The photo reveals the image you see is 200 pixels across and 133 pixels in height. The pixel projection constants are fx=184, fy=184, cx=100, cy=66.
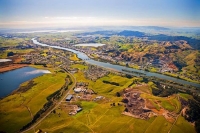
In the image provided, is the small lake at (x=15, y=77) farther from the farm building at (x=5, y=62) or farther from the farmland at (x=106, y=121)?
the farmland at (x=106, y=121)

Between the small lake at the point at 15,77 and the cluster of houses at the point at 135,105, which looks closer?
the cluster of houses at the point at 135,105

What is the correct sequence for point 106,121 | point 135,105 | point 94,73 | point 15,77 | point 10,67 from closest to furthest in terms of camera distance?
point 106,121
point 135,105
point 15,77
point 94,73
point 10,67

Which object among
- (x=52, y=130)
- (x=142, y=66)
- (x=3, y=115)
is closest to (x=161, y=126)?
(x=52, y=130)

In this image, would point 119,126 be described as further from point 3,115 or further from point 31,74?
point 31,74

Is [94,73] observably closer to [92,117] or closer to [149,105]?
[149,105]

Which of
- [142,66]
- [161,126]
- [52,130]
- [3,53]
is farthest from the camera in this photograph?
[3,53]

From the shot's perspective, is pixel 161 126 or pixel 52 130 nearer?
pixel 52 130

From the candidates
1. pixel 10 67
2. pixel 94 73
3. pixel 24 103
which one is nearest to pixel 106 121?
pixel 24 103

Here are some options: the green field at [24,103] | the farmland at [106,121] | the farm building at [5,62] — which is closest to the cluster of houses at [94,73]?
the green field at [24,103]
